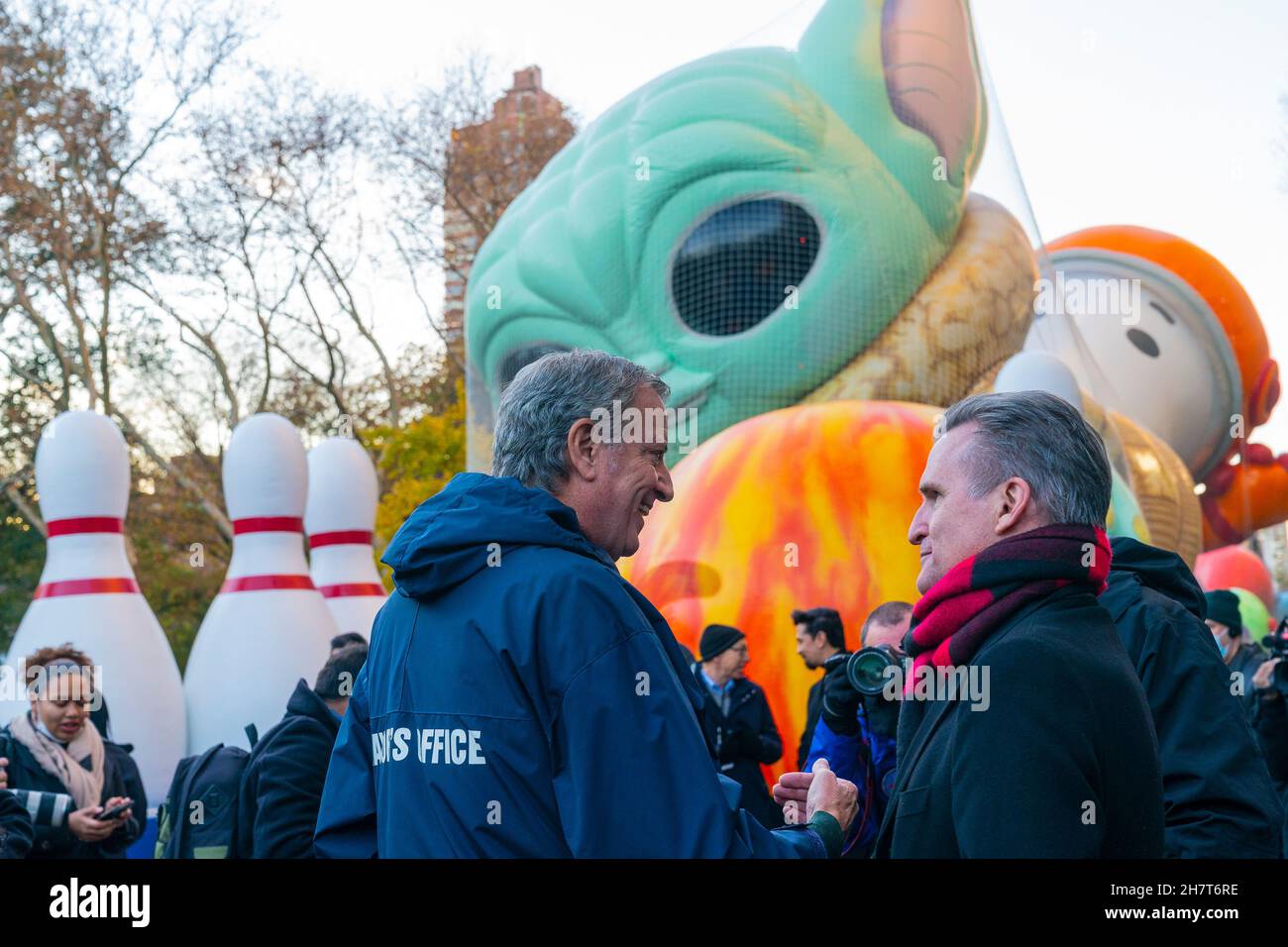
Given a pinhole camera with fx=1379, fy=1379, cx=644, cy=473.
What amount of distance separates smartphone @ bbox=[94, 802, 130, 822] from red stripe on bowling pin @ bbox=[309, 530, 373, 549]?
16.6ft

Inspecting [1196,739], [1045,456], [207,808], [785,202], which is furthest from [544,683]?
[785,202]

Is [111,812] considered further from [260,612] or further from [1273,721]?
[1273,721]

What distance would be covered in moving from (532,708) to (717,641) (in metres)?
4.35

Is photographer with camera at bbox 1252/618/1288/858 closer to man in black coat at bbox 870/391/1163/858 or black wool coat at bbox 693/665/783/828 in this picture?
black wool coat at bbox 693/665/783/828

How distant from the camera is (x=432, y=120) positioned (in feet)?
70.5

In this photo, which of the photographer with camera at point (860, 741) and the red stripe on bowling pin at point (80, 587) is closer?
the photographer with camera at point (860, 741)

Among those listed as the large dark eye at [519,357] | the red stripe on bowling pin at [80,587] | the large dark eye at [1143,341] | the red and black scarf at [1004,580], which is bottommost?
the red and black scarf at [1004,580]

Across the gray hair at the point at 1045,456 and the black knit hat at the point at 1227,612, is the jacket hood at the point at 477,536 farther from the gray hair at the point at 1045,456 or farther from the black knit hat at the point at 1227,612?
the black knit hat at the point at 1227,612

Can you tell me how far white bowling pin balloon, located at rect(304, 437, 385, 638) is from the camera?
361 inches

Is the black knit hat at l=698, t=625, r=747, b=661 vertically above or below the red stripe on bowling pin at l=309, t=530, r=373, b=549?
below

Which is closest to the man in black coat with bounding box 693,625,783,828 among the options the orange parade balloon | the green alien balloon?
the orange parade balloon

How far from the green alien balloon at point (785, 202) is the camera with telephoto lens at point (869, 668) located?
876 centimetres

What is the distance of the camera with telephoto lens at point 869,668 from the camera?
3.16 metres

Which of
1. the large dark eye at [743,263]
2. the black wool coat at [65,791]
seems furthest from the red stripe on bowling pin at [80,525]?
the large dark eye at [743,263]
